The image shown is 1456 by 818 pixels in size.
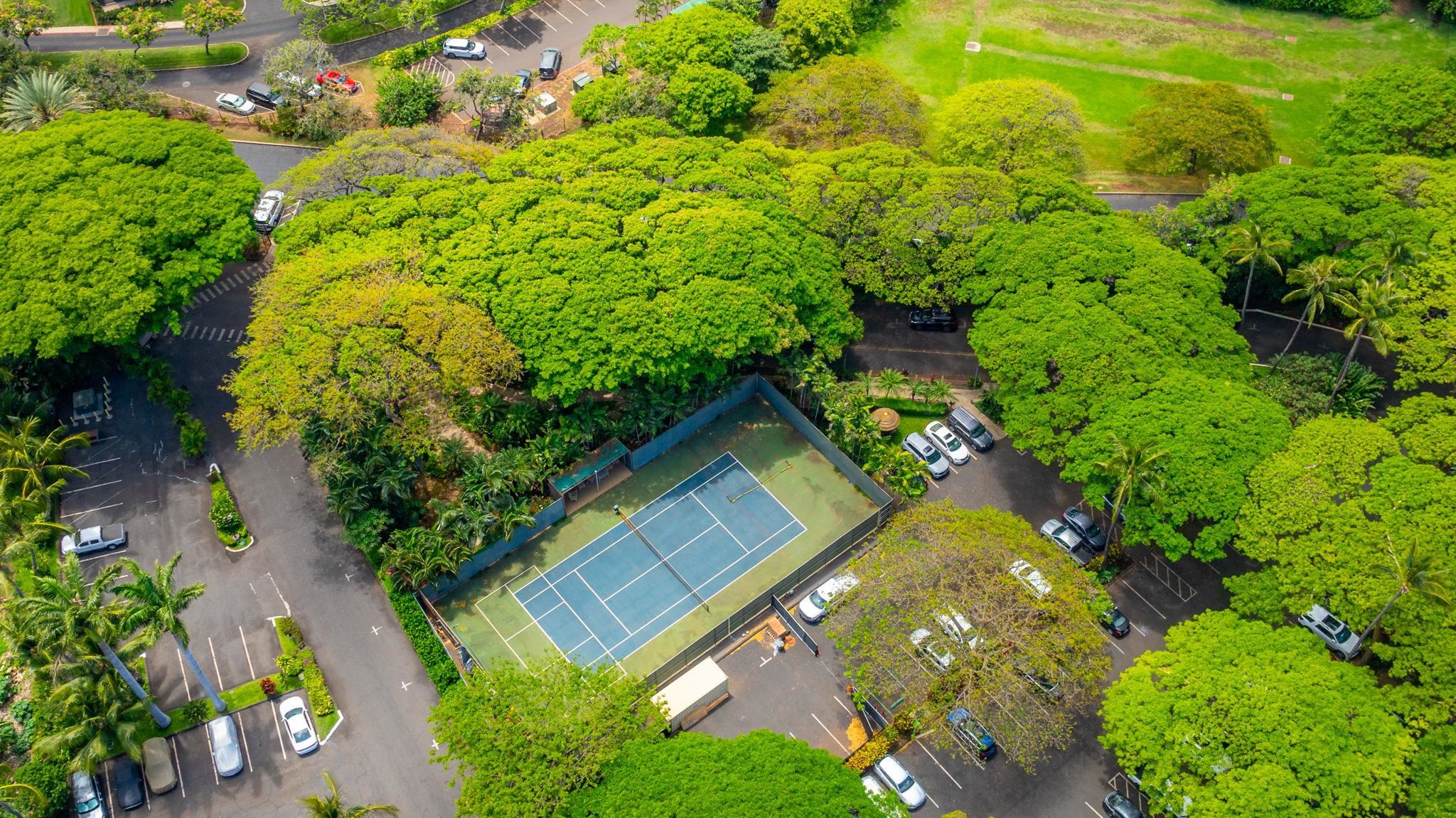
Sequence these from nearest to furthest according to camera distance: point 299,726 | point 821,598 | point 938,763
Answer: point 938,763 → point 299,726 → point 821,598

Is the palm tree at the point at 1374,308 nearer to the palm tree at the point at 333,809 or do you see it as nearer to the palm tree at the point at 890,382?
the palm tree at the point at 890,382

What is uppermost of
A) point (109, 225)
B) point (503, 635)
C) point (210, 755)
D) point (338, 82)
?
point (338, 82)

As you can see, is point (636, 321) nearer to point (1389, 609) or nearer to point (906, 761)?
point (906, 761)

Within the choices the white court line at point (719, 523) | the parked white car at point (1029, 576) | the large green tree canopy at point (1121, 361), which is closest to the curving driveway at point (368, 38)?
the large green tree canopy at point (1121, 361)

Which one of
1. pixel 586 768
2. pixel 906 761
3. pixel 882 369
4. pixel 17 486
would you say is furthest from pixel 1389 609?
pixel 17 486

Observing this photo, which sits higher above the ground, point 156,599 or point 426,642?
point 156,599

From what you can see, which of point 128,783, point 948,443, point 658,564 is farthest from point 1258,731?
point 128,783

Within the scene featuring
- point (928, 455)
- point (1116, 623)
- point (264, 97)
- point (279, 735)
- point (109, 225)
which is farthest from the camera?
point (264, 97)

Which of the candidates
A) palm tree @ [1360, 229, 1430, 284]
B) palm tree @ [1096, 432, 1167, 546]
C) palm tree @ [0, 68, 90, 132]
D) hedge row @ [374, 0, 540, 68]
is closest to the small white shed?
palm tree @ [1096, 432, 1167, 546]

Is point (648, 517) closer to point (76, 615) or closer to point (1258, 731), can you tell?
point (76, 615)

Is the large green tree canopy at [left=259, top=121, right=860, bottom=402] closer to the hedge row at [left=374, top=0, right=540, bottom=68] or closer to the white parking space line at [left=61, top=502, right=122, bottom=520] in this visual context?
the white parking space line at [left=61, top=502, right=122, bottom=520]
